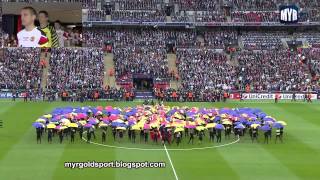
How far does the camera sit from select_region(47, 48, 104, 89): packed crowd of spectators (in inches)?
2603

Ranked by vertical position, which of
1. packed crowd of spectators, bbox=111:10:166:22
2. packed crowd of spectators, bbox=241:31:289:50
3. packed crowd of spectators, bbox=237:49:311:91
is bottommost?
packed crowd of spectators, bbox=237:49:311:91

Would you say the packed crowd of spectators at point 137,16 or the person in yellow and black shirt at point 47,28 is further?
the packed crowd of spectators at point 137,16

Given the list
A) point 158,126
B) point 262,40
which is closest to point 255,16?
point 262,40

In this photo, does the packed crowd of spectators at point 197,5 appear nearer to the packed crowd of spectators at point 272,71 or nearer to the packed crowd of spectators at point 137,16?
the packed crowd of spectators at point 137,16

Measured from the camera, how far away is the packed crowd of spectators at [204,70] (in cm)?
6806

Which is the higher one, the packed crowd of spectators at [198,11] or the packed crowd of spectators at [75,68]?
the packed crowd of spectators at [198,11]

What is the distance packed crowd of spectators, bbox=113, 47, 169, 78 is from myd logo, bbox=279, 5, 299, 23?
15.5 metres

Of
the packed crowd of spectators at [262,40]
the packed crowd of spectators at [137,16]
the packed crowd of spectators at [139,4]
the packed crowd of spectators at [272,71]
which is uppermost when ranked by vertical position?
the packed crowd of spectators at [139,4]

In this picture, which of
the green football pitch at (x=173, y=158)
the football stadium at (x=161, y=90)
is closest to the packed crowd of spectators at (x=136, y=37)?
the football stadium at (x=161, y=90)

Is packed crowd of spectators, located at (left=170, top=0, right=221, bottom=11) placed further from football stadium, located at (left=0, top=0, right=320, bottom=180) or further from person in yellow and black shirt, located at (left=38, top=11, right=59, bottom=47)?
person in yellow and black shirt, located at (left=38, top=11, right=59, bottom=47)

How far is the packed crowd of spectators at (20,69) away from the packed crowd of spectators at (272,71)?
21.5 metres

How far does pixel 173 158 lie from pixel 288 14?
4953 centimetres

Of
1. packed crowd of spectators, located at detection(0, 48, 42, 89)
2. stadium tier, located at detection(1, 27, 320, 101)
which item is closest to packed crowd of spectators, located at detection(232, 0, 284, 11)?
stadium tier, located at detection(1, 27, 320, 101)

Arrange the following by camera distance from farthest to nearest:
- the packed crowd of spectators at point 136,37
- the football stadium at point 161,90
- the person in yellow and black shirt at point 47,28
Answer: the packed crowd of spectators at point 136,37 < the person in yellow and black shirt at point 47,28 < the football stadium at point 161,90
